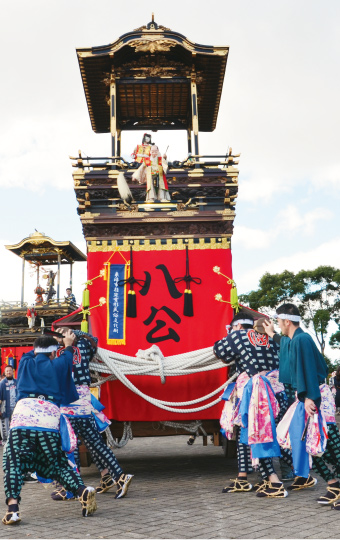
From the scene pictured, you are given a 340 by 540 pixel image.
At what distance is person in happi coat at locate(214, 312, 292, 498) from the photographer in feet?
18.1

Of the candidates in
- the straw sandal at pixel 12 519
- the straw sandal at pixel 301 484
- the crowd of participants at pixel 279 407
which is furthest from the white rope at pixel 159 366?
the straw sandal at pixel 12 519

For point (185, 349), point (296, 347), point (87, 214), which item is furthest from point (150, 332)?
point (296, 347)

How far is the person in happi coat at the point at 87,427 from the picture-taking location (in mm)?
5656

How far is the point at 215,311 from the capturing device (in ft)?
23.2

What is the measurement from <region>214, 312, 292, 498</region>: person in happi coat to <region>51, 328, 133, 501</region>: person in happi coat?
1.16 meters

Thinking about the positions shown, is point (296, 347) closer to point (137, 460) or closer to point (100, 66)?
point (137, 460)

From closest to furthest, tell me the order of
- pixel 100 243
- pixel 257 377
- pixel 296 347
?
1. pixel 296 347
2. pixel 257 377
3. pixel 100 243

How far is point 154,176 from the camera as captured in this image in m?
8.10

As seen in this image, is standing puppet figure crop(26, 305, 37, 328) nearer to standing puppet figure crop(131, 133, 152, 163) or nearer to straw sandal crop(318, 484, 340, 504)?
standing puppet figure crop(131, 133, 152, 163)

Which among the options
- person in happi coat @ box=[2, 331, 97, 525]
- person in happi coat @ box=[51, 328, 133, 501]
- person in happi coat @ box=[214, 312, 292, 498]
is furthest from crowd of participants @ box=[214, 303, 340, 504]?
person in happi coat @ box=[2, 331, 97, 525]

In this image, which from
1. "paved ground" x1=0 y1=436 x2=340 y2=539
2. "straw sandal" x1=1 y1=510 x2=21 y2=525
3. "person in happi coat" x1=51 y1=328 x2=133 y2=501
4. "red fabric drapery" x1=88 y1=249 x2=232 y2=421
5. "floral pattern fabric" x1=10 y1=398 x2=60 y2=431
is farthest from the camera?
"red fabric drapery" x1=88 y1=249 x2=232 y2=421

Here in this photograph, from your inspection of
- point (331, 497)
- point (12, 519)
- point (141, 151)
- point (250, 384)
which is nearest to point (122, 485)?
point (12, 519)

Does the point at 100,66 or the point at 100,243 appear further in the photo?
the point at 100,66

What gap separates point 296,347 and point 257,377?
3.05 ft
